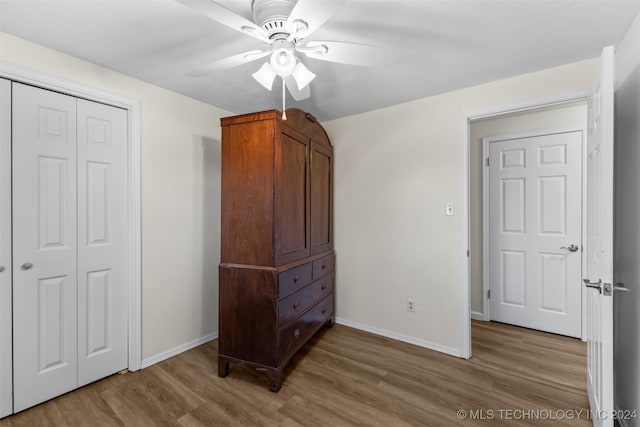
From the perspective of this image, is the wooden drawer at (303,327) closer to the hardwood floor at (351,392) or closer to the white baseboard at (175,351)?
the hardwood floor at (351,392)

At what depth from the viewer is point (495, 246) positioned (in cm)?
321

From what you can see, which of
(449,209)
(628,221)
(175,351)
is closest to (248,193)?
(175,351)

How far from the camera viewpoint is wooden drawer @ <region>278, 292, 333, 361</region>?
2064 millimetres

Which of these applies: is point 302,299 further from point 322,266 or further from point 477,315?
point 477,315

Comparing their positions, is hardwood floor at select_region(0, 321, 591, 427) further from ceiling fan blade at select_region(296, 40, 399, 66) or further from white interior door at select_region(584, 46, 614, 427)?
ceiling fan blade at select_region(296, 40, 399, 66)

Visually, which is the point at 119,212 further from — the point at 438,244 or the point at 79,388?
the point at 438,244

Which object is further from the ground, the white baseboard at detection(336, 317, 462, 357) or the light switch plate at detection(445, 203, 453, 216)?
the light switch plate at detection(445, 203, 453, 216)

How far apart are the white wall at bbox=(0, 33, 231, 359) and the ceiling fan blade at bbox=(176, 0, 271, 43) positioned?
1470mm

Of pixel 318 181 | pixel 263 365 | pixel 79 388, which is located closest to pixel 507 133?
pixel 318 181

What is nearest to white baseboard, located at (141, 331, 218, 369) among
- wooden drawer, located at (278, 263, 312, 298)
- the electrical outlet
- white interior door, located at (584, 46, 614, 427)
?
wooden drawer, located at (278, 263, 312, 298)

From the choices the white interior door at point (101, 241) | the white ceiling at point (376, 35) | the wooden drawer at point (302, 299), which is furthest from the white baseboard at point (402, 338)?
the white ceiling at point (376, 35)

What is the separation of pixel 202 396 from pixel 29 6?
2404 millimetres

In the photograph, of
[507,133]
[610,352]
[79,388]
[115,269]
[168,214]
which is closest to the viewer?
[610,352]

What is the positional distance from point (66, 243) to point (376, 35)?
238 centimetres
